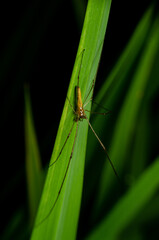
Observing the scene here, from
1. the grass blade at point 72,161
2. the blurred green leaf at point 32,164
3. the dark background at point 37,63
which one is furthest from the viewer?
the dark background at point 37,63

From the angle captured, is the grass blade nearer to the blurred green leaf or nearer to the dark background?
the blurred green leaf

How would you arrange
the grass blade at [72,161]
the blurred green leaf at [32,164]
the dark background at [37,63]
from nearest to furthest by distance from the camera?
the grass blade at [72,161] → the blurred green leaf at [32,164] → the dark background at [37,63]

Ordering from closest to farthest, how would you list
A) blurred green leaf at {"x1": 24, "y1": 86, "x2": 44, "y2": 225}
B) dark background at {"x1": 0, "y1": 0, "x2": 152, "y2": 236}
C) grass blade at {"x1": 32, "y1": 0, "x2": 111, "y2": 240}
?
grass blade at {"x1": 32, "y1": 0, "x2": 111, "y2": 240} < blurred green leaf at {"x1": 24, "y1": 86, "x2": 44, "y2": 225} < dark background at {"x1": 0, "y1": 0, "x2": 152, "y2": 236}

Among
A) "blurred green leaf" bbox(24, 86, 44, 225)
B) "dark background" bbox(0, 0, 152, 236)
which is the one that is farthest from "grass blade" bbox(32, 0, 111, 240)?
"dark background" bbox(0, 0, 152, 236)

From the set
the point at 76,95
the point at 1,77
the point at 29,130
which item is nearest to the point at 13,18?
the point at 1,77

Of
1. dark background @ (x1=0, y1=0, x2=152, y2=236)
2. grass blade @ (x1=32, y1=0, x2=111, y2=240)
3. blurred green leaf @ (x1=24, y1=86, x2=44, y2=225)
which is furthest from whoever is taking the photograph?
dark background @ (x1=0, y1=0, x2=152, y2=236)

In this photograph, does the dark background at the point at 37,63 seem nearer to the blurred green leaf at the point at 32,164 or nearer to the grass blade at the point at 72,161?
the blurred green leaf at the point at 32,164

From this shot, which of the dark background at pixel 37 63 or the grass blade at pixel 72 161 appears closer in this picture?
the grass blade at pixel 72 161

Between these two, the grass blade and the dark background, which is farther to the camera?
the dark background

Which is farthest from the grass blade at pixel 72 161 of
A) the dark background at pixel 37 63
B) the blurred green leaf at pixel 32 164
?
the dark background at pixel 37 63

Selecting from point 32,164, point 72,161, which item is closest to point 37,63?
point 32,164
